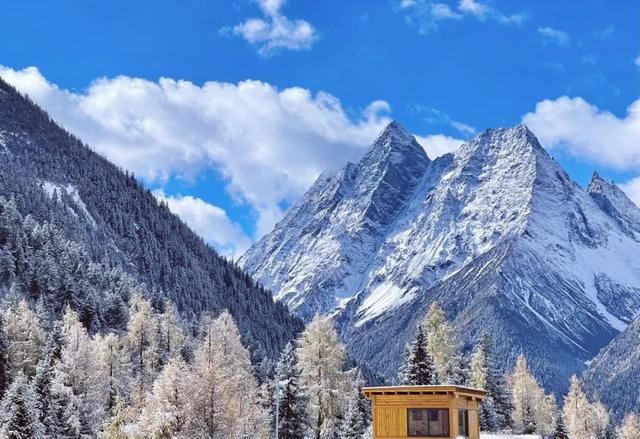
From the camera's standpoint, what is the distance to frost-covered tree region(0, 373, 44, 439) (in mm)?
66688

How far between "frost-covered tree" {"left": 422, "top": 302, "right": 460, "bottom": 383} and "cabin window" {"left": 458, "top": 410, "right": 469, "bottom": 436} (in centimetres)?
3279

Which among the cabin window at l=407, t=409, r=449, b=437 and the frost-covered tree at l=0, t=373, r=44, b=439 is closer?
the cabin window at l=407, t=409, r=449, b=437

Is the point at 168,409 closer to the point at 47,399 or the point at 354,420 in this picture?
the point at 47,399

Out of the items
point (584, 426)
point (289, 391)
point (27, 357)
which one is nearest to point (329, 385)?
point (289, 391)

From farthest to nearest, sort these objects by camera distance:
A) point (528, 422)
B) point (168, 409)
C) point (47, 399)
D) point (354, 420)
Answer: point (528, 422), point (354, 420), point (47, 399), point (168, 409)

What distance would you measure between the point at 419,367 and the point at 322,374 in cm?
916

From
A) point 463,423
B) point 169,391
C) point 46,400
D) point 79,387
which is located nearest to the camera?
point 463,423

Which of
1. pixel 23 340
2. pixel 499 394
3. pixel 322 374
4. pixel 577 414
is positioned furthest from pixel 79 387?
pixel 577 414

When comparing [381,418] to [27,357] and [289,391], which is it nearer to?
[289,391]

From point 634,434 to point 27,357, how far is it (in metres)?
95.7

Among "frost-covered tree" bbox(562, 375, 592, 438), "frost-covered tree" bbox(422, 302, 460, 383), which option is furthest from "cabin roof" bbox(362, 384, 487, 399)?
"frost-covered tree" bbox(562, 375, 592, 438)

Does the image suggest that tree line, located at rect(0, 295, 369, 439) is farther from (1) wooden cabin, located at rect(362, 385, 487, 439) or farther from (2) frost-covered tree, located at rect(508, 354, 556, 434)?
(2) frost-covered tree, located at rect(508, 354, 556, 434)

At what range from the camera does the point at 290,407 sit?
73688 mm

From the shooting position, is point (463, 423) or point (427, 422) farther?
point (463, 423)
